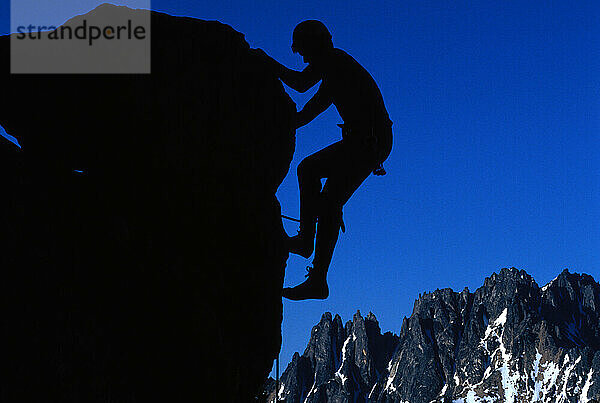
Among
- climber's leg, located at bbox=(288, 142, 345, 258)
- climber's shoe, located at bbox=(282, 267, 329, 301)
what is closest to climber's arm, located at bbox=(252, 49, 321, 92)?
climber's leg, located at bbox=(288, 142, 345, 258)

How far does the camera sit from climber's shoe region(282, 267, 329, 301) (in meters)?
8.01

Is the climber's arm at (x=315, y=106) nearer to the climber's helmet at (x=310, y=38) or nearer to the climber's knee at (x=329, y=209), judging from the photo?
the climber's helmet at (x=310, y=38)

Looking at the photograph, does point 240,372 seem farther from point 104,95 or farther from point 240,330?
point 104,95

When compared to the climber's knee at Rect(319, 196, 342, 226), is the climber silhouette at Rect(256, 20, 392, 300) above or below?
above

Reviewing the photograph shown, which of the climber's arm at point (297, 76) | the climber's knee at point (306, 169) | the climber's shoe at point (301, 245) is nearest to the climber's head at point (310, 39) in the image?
the climber's arm at point (297, 76)

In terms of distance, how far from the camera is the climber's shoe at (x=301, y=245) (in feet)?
26.6

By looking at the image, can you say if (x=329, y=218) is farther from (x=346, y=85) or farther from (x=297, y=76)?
(x=297, y=76)

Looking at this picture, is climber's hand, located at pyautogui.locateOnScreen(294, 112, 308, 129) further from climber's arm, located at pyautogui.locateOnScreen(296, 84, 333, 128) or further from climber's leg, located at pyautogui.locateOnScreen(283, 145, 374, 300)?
climber's leg, located at pyautogui.locateOnScreen(283, 145, 374, 300)

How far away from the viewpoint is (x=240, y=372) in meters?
7.03

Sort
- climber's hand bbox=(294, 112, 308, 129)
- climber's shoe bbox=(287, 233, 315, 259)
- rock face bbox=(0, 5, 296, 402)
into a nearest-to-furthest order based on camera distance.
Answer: rock face bbox=(0, 5, 296, 402) → climber's shoe bbox=(287, 233, 315, 259) → climber's hand bbox=(294, 112, 308, 129)

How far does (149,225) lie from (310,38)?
290 centimetres

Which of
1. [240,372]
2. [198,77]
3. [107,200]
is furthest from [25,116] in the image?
[240,372]

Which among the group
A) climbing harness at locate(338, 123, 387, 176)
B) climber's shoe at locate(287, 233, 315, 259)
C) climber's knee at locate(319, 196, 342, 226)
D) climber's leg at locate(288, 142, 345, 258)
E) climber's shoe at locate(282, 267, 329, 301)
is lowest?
climber's shoe at locate(282, 267, 329, 301)

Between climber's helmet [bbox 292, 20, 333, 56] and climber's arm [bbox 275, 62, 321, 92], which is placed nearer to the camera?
climber's helmet [bbox 292, 20, 333, 56]
